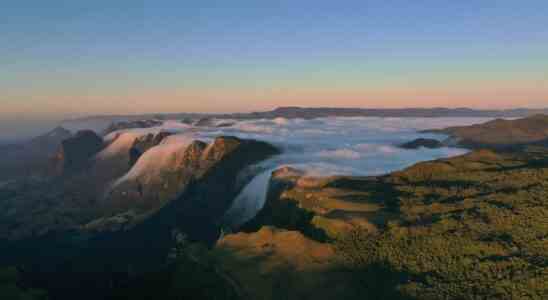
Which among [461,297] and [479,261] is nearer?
[461,297]

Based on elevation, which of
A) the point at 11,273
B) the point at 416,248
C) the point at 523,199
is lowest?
the point at 11,273

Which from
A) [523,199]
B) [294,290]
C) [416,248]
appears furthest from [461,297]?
[523,199]

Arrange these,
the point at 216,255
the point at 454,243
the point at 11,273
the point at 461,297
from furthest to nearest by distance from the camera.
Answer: the point at 11,273, the point at 216,255, the point at 454,243, the point at 461,297

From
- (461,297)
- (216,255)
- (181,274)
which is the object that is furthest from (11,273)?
(461,297)

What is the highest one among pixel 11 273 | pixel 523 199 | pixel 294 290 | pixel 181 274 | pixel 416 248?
pixel 523 199

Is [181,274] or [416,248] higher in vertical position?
[416,248]

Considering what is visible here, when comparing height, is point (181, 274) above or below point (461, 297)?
below

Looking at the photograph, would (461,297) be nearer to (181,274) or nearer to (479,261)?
Result: (479,261)

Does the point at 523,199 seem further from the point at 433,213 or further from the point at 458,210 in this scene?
the point at 433,213

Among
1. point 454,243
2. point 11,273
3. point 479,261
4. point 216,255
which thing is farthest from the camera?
point 11,273
